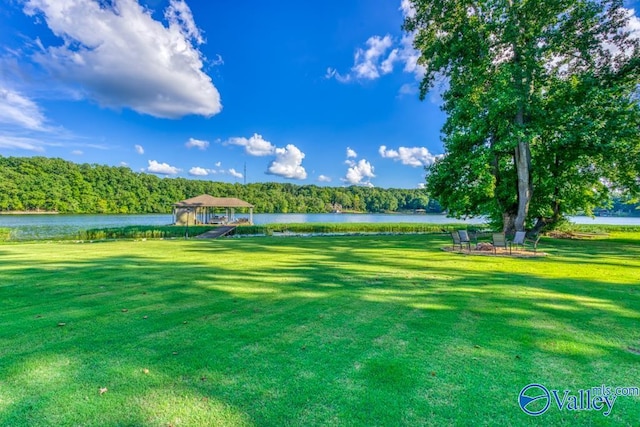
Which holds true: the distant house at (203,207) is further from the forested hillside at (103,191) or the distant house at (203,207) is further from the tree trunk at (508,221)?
the forested hillside at (103,191)

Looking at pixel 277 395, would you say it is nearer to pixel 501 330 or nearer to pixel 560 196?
pixel 501 330

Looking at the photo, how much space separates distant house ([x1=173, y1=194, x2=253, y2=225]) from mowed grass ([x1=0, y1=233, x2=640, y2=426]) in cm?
2462

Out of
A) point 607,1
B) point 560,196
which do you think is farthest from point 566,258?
point 607,1

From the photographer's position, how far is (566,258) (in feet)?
32.2

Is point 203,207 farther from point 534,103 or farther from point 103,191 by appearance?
point 103,191

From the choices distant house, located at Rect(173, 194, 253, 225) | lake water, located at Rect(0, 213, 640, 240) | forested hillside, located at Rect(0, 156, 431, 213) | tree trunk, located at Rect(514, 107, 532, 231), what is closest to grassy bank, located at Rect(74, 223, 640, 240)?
lake water, located at Rect(0, 213, 640, 240)

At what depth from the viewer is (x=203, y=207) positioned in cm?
3259

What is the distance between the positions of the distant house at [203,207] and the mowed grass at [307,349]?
2462 cm

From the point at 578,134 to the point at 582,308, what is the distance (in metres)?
11.1

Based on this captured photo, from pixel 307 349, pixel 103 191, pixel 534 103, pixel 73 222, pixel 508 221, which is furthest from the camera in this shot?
pixel 103 191

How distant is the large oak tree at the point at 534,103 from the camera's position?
12.9 m

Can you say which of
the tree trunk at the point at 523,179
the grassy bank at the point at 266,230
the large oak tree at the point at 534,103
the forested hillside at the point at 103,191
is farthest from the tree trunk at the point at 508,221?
the forested hillside at the point at 103,191

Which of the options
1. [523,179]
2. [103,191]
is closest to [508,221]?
[523,179]

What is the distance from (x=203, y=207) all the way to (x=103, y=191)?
52818 mm
